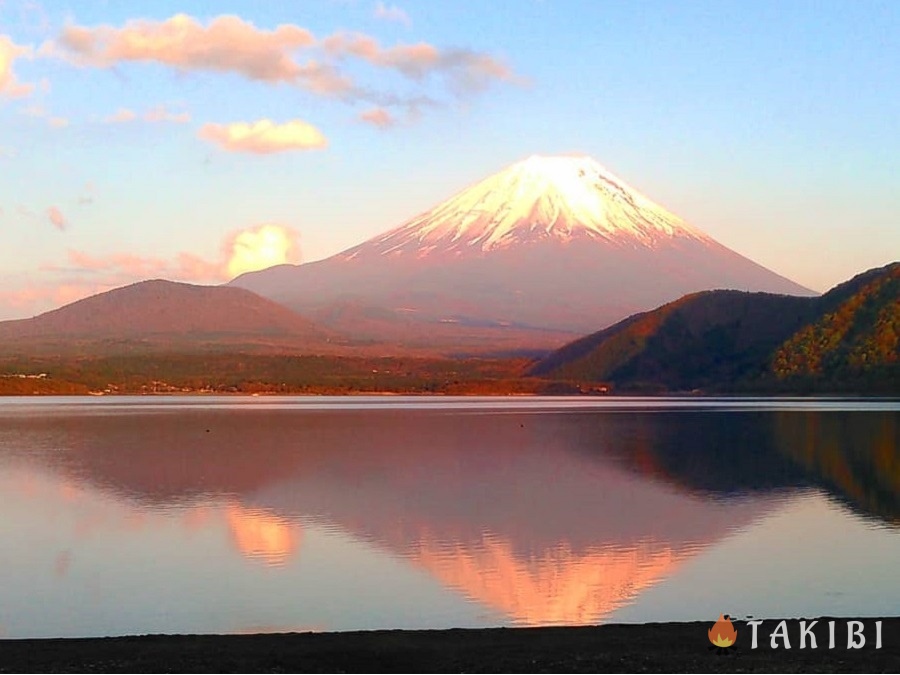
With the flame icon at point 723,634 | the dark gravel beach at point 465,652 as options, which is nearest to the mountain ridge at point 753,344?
the dark gravel beach at point 465,652

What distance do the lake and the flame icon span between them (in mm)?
2838

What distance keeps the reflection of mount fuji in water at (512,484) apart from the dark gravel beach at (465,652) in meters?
2.25

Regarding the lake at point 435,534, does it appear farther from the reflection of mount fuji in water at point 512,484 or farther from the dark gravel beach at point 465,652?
the dark gravel beach at point 465,652

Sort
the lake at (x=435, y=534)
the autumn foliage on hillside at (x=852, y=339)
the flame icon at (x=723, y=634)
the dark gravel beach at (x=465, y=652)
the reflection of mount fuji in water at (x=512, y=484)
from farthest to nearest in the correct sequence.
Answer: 1. the autumn foliage on hillside at (x=852, y=339)
2. the reflection of mount fuji in water at (x=512, y=484)
3. the lake at (x=435, y=534)
4. the flame icon at (x=723, y=634)
5. the dark gravel beach at (x=465, y=652)

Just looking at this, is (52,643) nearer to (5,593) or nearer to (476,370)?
(5,593)

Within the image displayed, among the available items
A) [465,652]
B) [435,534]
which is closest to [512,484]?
[435,534]

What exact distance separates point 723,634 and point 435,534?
1090 centimetres

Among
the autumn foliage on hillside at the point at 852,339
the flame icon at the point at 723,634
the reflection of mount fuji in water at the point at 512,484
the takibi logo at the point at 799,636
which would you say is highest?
the autumn foliage on hillside at the point at 852,339

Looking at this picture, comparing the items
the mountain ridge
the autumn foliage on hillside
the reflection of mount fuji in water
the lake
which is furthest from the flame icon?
the autumn foliage on hillside

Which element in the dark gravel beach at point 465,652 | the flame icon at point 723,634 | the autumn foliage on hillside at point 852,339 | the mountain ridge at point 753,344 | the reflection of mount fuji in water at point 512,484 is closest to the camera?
the dark gravel beach at point 465,652

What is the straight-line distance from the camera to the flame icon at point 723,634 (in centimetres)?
1154

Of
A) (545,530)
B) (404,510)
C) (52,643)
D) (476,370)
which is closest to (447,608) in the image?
(52,643)

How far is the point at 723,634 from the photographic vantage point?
11711 millimetres

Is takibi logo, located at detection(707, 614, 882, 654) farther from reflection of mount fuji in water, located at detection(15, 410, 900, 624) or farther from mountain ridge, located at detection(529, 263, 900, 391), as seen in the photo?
mountain ridge, located at detection(529, 263, 900, 391)
